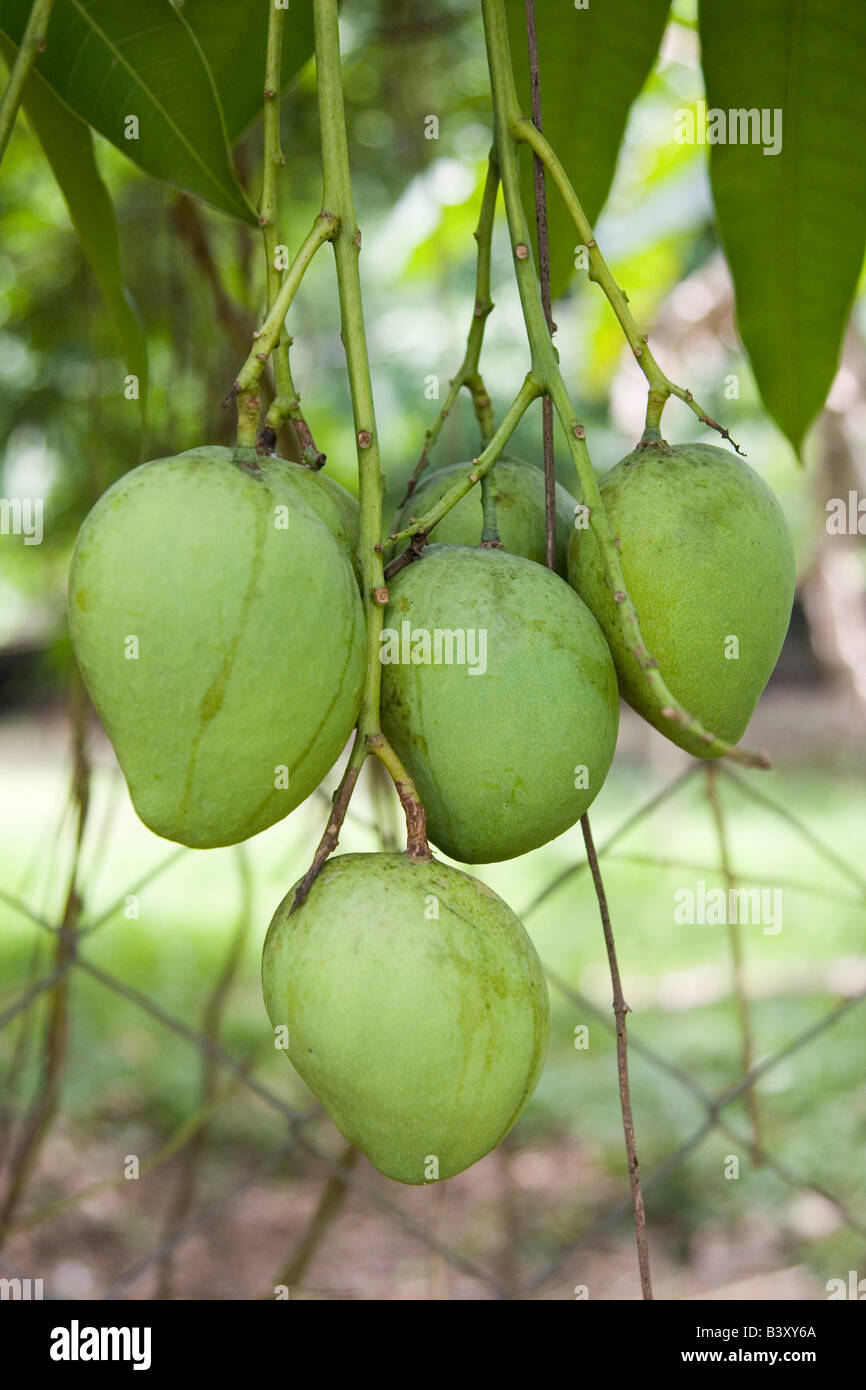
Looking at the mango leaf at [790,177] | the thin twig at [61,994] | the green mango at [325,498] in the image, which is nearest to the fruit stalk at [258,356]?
the green mango at [325,498]

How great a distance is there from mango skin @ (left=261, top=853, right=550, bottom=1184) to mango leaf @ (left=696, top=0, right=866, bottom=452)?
45 centimetres

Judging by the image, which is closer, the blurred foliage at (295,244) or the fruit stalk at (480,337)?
the fruit stalk at (480,337)

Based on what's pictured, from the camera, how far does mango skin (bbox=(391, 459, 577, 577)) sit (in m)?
0.57

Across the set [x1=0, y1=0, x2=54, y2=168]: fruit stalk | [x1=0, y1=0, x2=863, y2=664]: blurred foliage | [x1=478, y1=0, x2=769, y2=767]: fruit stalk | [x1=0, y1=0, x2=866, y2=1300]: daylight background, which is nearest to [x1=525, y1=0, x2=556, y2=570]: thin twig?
[x1=478, y1=0, x2=769, y2=767]: fruit stalk

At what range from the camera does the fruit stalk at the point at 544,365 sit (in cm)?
45

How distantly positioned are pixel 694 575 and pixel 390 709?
0.13 meters

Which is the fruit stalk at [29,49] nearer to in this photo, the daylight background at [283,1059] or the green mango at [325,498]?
the green mango at [325,498]

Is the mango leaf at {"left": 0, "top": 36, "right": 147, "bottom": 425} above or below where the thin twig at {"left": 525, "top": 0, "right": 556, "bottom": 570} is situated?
above

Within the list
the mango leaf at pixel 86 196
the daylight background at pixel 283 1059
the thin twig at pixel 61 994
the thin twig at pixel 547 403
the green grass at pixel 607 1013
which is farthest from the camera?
the green grass at pixel 607 1013

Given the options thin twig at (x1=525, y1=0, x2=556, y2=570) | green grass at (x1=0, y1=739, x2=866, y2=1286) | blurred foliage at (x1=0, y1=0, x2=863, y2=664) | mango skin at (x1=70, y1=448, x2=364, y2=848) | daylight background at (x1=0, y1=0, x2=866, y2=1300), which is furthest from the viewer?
green grass at (x1=0, y1=739, x2=866, y2=1286)

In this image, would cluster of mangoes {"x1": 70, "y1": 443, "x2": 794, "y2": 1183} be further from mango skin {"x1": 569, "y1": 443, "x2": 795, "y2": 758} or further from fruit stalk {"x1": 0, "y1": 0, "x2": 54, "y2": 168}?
fruit stalk {"x1": 0, "y1": 0, "x2": 54, "y2": 168}

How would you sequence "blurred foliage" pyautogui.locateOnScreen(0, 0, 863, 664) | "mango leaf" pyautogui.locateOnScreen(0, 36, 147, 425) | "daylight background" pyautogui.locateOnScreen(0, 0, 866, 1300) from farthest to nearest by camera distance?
"blurred foliage" pyautogui.locateOnScreen(0, 0, 863, 664) < "daylight background" pyautogui.locateOnScreen(0, 0, 866, 1300) < "mango leaf" pyautogui.locateOnScreen(0, 36, 147, 425)

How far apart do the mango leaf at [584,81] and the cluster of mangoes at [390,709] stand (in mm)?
313
